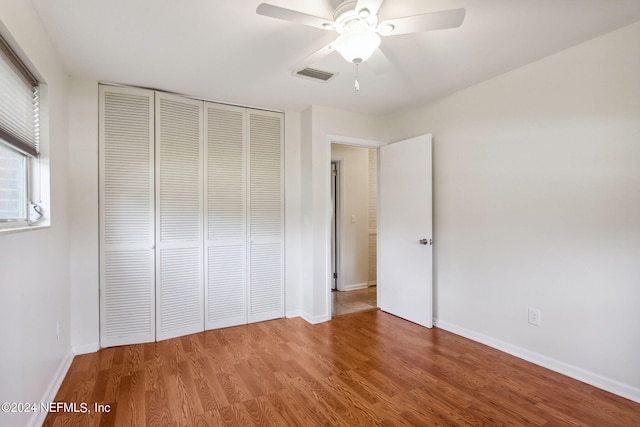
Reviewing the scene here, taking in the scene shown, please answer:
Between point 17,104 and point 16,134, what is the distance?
0.18 meters

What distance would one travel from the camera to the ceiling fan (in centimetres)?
144

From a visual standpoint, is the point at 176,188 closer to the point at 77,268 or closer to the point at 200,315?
the point at 77,268

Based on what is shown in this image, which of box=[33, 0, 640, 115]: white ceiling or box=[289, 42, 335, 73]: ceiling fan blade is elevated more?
box=[33, 0, 640, 115]: white ceiling

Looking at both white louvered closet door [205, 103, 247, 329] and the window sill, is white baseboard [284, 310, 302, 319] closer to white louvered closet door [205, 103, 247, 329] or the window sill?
white louvered closet door [205, 103, 247, 329]

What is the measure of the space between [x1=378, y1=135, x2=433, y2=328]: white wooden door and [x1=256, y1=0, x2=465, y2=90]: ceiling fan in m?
1.83

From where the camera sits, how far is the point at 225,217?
3303mm

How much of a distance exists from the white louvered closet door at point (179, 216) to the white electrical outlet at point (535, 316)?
2.94m

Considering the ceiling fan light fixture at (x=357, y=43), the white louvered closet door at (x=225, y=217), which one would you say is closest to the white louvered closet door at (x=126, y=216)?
the white louvered closet door at (x=225, y=217)

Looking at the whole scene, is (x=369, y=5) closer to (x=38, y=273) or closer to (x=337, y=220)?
(x=38, y=273)

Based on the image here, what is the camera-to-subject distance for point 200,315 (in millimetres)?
3174

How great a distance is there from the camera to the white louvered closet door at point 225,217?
10.6 ft

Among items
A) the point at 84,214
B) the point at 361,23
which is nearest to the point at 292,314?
the point at 84,214

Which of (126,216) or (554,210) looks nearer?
(554,210)

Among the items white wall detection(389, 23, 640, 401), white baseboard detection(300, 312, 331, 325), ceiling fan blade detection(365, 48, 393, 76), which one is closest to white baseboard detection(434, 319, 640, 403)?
white wall detection(389, 23, 640, 401)
